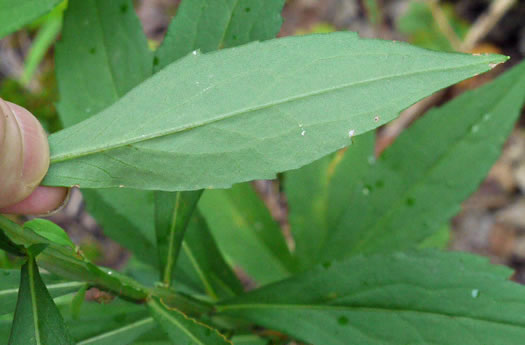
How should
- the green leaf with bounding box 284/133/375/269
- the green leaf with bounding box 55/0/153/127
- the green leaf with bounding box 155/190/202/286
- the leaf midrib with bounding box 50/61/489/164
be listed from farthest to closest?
the green leaf with bounding box 284/133/375/269
the green leaf with bounding box 55/0/153/127
the green leaf with bounding box 155/190/202/286
the leaf midrib with bounding box 50/61/489/164

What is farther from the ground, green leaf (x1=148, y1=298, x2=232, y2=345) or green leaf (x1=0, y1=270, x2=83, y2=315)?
green leaf (x1=148, y1=298, x2=232, y2=345)

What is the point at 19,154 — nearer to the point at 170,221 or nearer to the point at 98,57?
the point at 170,221

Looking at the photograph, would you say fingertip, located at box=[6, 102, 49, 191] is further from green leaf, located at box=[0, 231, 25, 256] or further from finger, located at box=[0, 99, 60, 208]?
green leaf, located at box=[0, 231, 25, 256]

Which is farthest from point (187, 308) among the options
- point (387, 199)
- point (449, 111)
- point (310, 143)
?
point (449, 111)

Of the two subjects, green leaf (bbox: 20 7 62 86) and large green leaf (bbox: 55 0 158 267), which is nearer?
large green leaf (bbox: 55 0 158 267)

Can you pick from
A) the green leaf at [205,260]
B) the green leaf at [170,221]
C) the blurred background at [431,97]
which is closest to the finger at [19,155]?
the green leaf at [170,221]

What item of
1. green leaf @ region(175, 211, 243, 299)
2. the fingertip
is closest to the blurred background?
green leaf @ region(175, 211, 243, 299)

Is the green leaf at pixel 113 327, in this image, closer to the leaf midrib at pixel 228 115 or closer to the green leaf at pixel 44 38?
the leaf midrib at pixel 228 115
